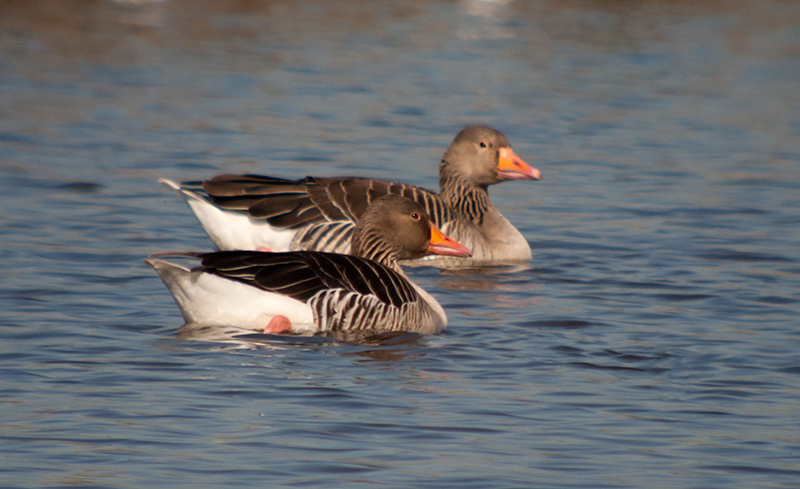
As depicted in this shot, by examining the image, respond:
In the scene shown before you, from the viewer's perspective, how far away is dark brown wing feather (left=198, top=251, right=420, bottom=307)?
8.30m

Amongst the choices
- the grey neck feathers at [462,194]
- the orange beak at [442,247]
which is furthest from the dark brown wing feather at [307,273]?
the grey neck feathers at [462,194]

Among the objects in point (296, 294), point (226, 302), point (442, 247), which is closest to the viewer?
point (226, 302)

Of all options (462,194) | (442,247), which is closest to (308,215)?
(462,194)

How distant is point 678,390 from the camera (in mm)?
7668

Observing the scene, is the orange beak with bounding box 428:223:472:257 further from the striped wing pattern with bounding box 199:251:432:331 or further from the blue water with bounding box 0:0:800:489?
the striped wing pattern with bounding box 199:251:432:331

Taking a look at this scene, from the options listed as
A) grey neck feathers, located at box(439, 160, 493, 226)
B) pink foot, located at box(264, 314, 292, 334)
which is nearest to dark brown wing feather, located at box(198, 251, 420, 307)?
pink foot, located at box(264, 314, 292, 334)

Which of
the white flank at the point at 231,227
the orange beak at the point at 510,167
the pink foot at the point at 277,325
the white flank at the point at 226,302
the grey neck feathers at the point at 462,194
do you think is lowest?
the pink foot at the point at 277,325

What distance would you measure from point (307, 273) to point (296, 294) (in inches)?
7.3

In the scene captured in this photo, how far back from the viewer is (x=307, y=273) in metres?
8.51

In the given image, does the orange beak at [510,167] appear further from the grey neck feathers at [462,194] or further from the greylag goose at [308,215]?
the greylag goose at [308,215]

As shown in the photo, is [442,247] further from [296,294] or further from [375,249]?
[296,294]

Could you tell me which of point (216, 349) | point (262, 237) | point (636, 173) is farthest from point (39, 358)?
point (636, 173)

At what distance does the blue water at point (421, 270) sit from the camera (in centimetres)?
647

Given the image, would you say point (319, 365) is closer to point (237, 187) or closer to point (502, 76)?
point (237, 187)
